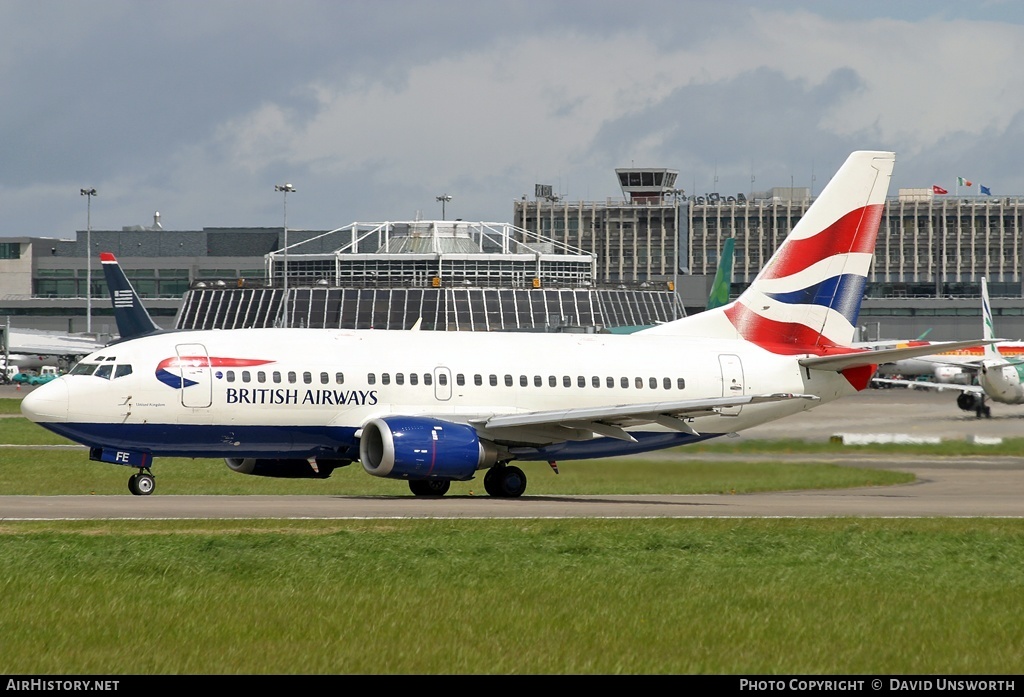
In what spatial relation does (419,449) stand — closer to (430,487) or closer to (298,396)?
(430,487)

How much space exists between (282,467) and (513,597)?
1870cm

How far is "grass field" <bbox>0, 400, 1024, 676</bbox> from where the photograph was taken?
14461mm

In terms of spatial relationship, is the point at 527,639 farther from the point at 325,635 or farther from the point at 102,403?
the point at 102,403

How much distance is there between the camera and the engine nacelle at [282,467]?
117 ft

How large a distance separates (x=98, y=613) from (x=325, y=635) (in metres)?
2.95

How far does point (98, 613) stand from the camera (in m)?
16.6

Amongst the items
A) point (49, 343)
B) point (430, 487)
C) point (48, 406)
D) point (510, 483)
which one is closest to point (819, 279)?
point (510, 483)

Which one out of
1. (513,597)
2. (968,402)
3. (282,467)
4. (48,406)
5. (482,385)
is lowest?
(513,597)

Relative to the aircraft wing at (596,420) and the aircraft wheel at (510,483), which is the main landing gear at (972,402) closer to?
the aircraft wing at (596,420)

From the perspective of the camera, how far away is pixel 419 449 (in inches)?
1267

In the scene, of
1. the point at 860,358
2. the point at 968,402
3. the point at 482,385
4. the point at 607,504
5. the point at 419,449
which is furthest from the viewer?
the point at 968,402

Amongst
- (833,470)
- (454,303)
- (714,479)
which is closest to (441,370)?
(714,479)

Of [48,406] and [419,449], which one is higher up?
[48,406]

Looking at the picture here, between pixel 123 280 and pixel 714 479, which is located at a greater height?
pixel 123 280
